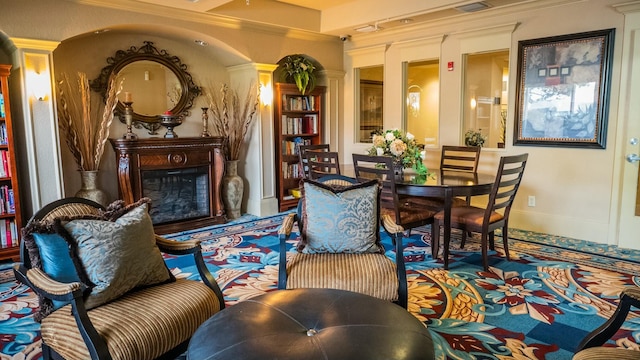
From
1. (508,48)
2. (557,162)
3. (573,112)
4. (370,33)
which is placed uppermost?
(370,33)

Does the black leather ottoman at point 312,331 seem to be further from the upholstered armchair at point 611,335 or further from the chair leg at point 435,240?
the chair leg at point 435,240

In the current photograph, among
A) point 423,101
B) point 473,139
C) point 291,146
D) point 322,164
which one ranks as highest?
point 423,101

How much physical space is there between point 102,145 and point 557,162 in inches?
194

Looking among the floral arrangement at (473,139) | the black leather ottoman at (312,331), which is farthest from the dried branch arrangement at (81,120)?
the floral arrangement at (473,139)

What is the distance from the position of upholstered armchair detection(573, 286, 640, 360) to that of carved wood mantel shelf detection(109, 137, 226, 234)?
436 centimetres

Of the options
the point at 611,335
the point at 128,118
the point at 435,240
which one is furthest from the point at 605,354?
the point at 128,118

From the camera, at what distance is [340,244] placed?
8.72ft

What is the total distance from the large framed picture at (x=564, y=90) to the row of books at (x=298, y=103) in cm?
293

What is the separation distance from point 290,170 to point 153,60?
94.6 inches

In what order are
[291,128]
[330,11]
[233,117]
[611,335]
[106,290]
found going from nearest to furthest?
[611,335], [106,290], [233,117], [330,11], [291,128]

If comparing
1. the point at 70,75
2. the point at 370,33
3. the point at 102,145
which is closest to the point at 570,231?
the point at 370,33

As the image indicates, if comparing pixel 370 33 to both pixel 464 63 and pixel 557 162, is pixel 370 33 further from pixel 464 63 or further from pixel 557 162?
pixel 557 162

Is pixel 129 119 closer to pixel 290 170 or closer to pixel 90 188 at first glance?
pixel 90 188

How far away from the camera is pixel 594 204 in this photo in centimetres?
442
